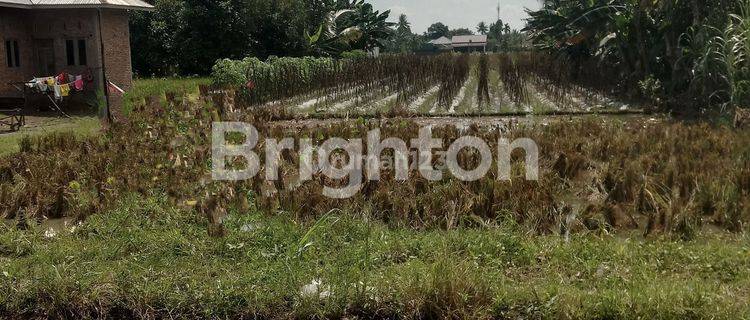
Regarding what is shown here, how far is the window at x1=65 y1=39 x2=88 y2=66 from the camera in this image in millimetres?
16547

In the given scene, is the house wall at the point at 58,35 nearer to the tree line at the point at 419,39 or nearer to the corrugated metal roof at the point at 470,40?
the tree line at the point at 419,39

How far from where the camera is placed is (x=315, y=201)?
565 cm

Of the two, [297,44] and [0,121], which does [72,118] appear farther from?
[297,44]

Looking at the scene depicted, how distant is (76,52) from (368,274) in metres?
14.6

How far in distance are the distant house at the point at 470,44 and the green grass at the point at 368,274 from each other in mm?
71814

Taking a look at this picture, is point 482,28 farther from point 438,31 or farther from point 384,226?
point 384,226

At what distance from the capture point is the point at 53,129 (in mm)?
11688

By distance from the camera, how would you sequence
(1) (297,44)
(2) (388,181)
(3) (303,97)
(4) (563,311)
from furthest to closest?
(1) (297,44)
(3) (303,97)
(2) (388,181)
(4) (563,311)

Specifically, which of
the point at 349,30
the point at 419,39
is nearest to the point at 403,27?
the point at 419,39

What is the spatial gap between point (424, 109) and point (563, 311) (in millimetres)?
9383

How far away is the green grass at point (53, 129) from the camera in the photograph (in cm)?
928

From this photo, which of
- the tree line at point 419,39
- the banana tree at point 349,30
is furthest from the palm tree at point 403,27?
the banana tree at point 349,30

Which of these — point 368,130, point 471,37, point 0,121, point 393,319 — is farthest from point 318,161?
point 471,37

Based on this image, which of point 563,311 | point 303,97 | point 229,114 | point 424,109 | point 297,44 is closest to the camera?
point 563,311
